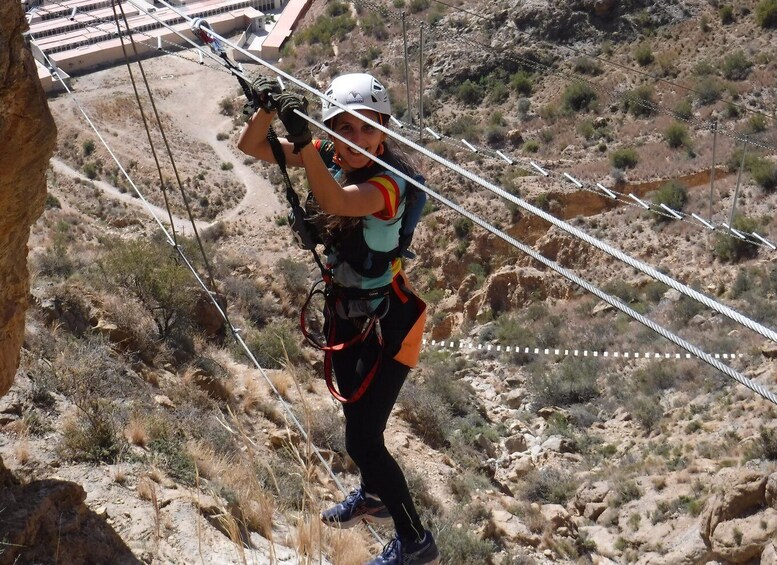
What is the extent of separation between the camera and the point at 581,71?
34.0 m

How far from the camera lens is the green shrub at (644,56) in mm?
33562

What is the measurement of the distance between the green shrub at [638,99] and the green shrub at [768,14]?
532cm

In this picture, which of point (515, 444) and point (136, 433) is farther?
point (515, 444)

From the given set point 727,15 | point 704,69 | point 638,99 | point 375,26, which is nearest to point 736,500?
point 638,99

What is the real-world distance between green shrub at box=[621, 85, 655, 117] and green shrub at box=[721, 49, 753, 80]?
249 cm

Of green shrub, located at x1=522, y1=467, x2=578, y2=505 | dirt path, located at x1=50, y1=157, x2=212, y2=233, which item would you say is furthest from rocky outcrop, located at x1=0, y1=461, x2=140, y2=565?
dirt path, located at x1=50, y1=157, x2=212, y2=233

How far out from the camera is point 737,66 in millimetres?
30250

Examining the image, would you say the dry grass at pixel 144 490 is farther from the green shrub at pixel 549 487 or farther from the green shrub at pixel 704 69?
the green shrub at pixel 704 69

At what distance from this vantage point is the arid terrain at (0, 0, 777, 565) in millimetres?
5633

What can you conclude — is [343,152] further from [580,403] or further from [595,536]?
[580,403]

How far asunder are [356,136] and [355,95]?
6.3 inches

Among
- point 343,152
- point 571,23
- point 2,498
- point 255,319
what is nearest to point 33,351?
point 2,498

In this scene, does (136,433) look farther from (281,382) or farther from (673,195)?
(673,195)

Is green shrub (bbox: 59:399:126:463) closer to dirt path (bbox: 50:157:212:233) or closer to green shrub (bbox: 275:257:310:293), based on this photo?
green shrub (bbox: 275:257:310:293)
